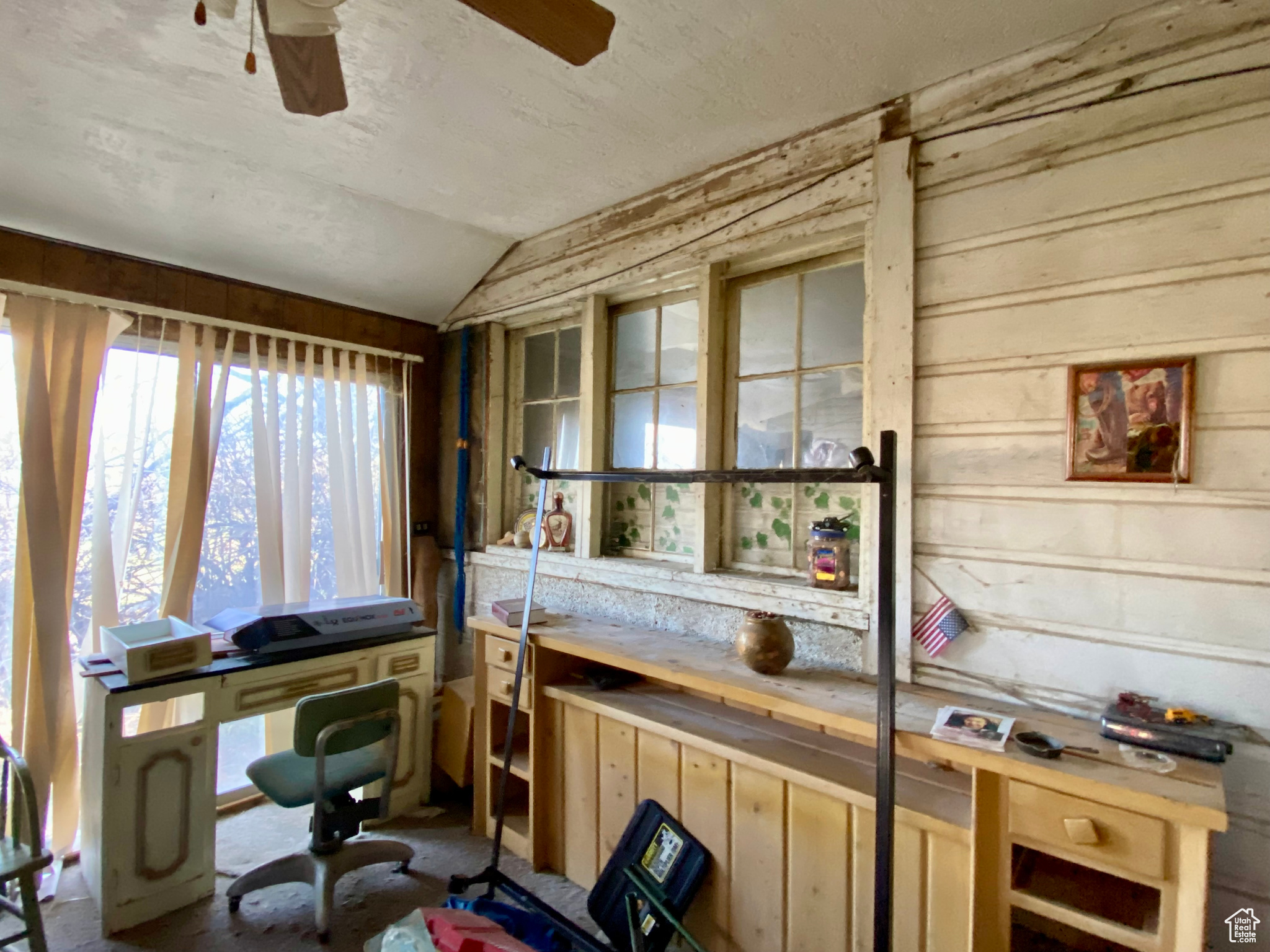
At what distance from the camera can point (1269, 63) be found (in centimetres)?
Answer: 139

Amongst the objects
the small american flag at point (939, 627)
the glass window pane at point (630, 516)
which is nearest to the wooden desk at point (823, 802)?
the small american flag at point (939, 627)

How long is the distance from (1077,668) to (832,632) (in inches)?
25.9

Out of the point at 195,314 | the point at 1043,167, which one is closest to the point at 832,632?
the point at 1043,167

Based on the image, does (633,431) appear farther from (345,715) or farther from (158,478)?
(158,478)

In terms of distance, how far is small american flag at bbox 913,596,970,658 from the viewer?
1.76 m

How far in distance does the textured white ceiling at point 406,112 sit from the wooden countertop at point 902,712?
1.75 m

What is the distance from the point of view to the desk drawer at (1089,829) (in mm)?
1211

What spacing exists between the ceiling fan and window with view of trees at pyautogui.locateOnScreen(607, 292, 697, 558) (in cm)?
151

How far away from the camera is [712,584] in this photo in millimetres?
2375

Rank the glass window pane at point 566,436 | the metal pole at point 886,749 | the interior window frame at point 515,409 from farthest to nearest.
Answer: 1. the interior window frame at point 515,409
2. the glass window pane at point 566,436
3. the metal pole at point 886,749

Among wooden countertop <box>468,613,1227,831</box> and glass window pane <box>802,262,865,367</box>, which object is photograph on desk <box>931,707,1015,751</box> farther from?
glass window pane <box>802,262,865,367</box>

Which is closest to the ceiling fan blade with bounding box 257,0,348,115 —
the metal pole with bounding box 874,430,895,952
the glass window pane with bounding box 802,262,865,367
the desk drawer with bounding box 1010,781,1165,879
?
the metal pole with bounding box 874,430,895,952

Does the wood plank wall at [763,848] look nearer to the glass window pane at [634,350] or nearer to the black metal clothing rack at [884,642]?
the black metal clothing rack at [884,642]

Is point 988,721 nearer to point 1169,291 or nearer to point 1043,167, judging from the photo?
point 1169,291
